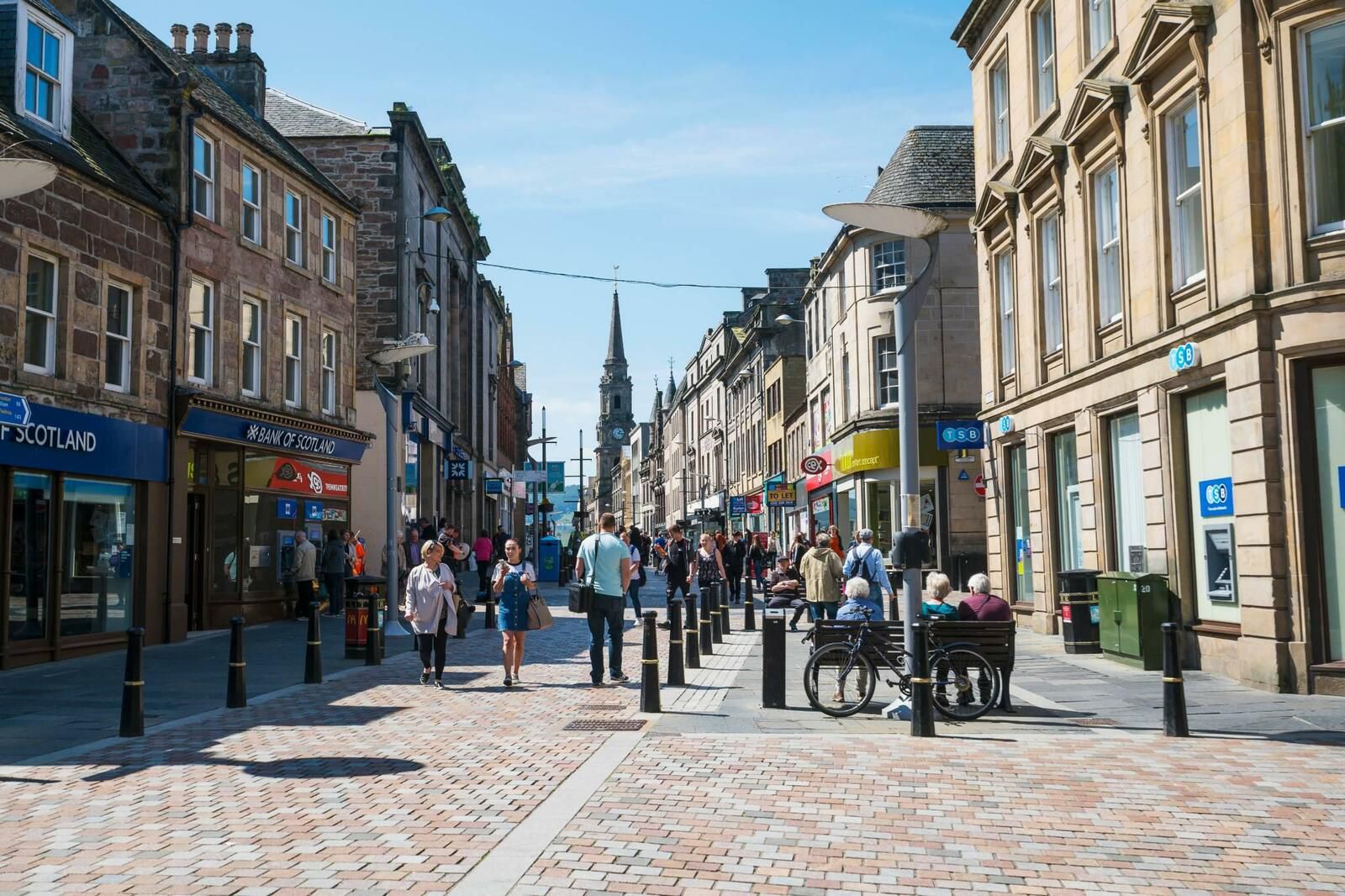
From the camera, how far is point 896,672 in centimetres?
1157

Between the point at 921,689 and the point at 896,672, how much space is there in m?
1.30

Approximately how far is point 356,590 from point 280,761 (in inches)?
331

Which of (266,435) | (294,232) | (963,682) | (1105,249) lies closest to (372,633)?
(266,435)

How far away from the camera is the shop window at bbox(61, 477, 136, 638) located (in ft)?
57.4

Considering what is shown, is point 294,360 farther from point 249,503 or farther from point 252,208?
point 249,503

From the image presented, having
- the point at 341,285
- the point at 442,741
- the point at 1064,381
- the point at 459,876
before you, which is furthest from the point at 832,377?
the point at 459,876

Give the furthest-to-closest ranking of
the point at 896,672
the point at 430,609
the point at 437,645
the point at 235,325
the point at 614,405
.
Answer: the point at 614,405 → the point at 235,325 → the point at 437,645 → the point at 430,609 → the point at 896,672

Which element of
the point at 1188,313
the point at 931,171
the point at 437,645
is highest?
the point at 931,171

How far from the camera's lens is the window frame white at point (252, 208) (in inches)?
911

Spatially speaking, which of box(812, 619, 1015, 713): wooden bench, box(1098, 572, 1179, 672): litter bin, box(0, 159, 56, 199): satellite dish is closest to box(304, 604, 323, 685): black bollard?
box(0, 159, 56, 199): satellite dish

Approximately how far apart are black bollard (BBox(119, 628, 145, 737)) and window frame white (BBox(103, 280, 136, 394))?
8950 mm

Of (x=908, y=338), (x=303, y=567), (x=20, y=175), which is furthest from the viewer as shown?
(x=303, y=567)

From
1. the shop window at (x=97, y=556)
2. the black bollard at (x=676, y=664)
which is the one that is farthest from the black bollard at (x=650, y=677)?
the shop window at (x=97, y=556)

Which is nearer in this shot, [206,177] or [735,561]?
[206,177]
